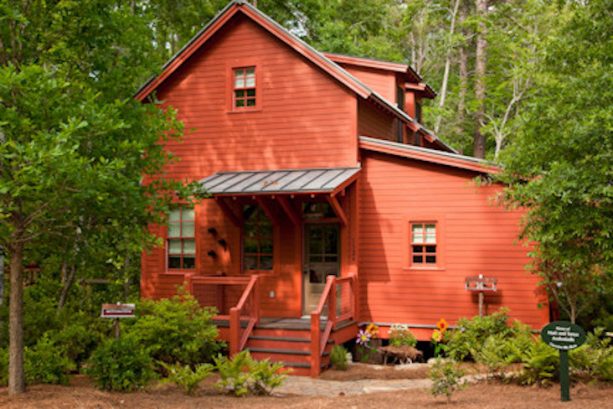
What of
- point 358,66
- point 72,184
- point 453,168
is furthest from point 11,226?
point 358,66

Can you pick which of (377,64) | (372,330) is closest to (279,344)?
(372,330)

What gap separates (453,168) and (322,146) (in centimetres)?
317

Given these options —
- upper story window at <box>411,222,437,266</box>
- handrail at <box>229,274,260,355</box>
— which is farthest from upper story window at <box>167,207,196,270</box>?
upper story window at <box>411,222,437,266</box>

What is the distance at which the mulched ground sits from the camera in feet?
26.5

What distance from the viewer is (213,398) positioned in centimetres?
923

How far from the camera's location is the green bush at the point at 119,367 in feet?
30.3

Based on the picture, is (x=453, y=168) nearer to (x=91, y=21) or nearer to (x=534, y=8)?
(x=91, y=21)

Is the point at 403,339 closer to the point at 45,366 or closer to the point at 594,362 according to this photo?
the point at 594,362

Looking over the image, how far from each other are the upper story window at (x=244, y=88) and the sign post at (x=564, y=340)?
9556mm

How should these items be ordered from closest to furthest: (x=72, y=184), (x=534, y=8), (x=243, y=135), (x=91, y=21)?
(x=72, y=184)
(x=91, y=21)
(x=243, y=135)
(x=534, y=8)

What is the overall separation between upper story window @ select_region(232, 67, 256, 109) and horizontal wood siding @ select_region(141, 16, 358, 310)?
188 millimetres

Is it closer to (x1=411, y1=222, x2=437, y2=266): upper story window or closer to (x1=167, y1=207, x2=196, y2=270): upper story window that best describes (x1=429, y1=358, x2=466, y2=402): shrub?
(x1=411, y1=222, x2=437, y2=266): upper story window

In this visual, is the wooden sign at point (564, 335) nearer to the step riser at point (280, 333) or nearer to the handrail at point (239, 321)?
the step riser at point (280, 333)

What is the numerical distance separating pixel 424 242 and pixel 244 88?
6.02m
